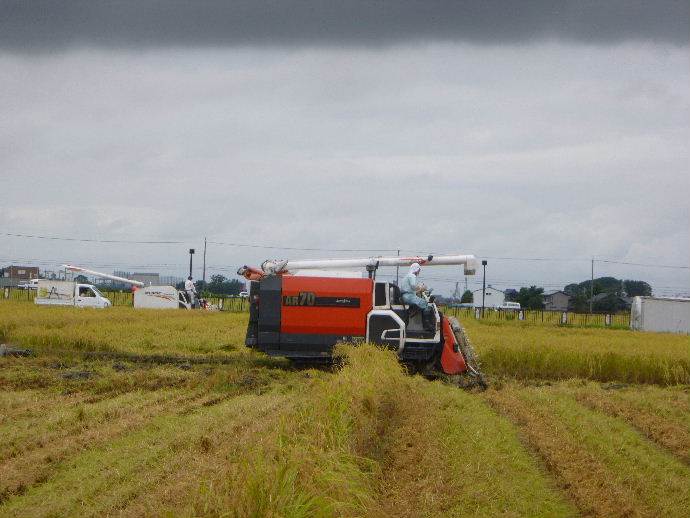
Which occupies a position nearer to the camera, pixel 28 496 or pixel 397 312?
pixel 28 496

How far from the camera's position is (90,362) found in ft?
60.9

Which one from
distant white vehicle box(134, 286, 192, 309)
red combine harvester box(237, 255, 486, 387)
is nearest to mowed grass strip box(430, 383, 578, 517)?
red combine harvester box(237, 255, 486, 387)

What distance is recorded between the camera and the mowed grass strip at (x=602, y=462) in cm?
758

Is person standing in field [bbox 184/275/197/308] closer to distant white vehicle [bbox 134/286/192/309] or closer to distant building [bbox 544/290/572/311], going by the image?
distant white vehicle [bbox 134/286/192/309]

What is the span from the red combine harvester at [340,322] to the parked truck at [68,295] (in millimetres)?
32479

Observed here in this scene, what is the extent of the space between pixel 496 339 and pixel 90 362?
34.4 ft

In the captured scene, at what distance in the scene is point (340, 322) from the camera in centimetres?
1809

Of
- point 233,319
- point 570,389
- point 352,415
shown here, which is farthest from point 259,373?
point 233,319

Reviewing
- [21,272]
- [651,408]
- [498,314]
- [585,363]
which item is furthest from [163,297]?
[21,272]

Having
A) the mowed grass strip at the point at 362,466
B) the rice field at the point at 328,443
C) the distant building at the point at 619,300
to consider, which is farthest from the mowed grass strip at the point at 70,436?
the distant building at the point at 619,300

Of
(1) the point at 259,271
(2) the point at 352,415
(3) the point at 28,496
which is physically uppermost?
(1) the point at 259,271

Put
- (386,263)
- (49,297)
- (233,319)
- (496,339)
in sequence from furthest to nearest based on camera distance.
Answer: (49,297) → (233,319) → (496,339) → (386,263)

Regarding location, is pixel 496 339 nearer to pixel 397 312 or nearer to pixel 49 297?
pixel 397 312

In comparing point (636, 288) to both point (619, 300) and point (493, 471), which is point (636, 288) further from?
point (493, 471)
